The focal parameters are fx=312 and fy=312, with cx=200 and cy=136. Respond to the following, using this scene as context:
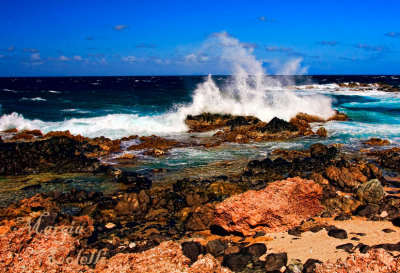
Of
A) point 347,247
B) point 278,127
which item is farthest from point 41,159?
point 278,127

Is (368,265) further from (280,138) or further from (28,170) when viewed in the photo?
(280,138)

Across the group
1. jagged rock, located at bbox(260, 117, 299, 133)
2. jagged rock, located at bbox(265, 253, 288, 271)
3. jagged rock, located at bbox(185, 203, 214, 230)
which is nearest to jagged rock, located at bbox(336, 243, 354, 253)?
jagged rock, located at bbox(265, 253, 288, 271)

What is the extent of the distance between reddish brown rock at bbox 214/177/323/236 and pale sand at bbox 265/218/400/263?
0.90 ft

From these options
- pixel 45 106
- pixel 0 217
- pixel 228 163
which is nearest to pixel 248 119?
pixel 228 163

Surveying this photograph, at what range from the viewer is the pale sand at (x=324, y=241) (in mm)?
5180

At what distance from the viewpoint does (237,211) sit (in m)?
6.10

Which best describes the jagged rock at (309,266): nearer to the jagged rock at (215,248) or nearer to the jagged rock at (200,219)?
the jagged rock at (215,248)

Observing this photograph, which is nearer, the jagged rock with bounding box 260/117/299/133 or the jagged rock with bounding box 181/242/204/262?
the jagged rock with bounding box 181/242/204/262

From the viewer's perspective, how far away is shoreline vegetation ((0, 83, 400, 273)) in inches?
178

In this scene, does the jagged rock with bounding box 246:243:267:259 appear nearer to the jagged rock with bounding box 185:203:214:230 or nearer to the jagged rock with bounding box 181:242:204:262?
the jagged rock with bounding box 181:242:204:262

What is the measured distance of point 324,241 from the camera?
563 cm

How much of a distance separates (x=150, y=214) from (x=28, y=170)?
6.42 m

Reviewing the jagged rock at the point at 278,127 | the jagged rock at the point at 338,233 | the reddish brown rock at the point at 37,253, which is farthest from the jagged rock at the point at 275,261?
the jagged rock at the point at 278,127

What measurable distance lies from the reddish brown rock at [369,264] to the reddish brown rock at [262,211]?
214 centimetres
